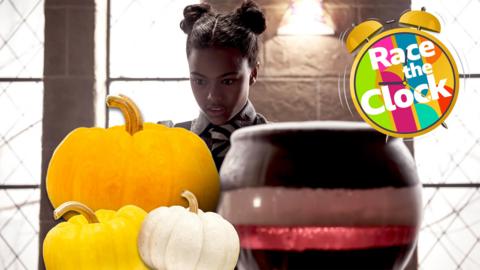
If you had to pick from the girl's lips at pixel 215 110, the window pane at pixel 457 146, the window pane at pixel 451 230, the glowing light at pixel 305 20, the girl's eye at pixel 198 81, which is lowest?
the window pane at pixel 451 230

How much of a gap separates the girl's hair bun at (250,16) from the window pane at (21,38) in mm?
302

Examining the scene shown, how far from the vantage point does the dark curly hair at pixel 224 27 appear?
1.47ft

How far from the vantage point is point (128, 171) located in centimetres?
36

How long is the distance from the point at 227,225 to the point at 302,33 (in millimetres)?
450

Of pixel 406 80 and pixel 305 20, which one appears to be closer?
pixel 406 80

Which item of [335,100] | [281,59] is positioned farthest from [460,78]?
[281,59]

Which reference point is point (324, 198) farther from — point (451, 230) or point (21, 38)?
point (21, 38)

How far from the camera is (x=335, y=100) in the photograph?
589 mm

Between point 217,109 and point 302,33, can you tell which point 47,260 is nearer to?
point 217,109

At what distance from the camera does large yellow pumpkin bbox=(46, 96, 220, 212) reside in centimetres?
36

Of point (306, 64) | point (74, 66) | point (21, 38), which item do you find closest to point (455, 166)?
point (306, 64)

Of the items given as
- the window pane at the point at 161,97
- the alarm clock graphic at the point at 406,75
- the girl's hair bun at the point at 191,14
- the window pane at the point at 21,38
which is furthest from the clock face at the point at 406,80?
the window pane at the point at 21,38

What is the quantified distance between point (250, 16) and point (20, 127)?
429mm

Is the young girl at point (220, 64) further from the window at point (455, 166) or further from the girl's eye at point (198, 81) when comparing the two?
the window at point (455, 166)
